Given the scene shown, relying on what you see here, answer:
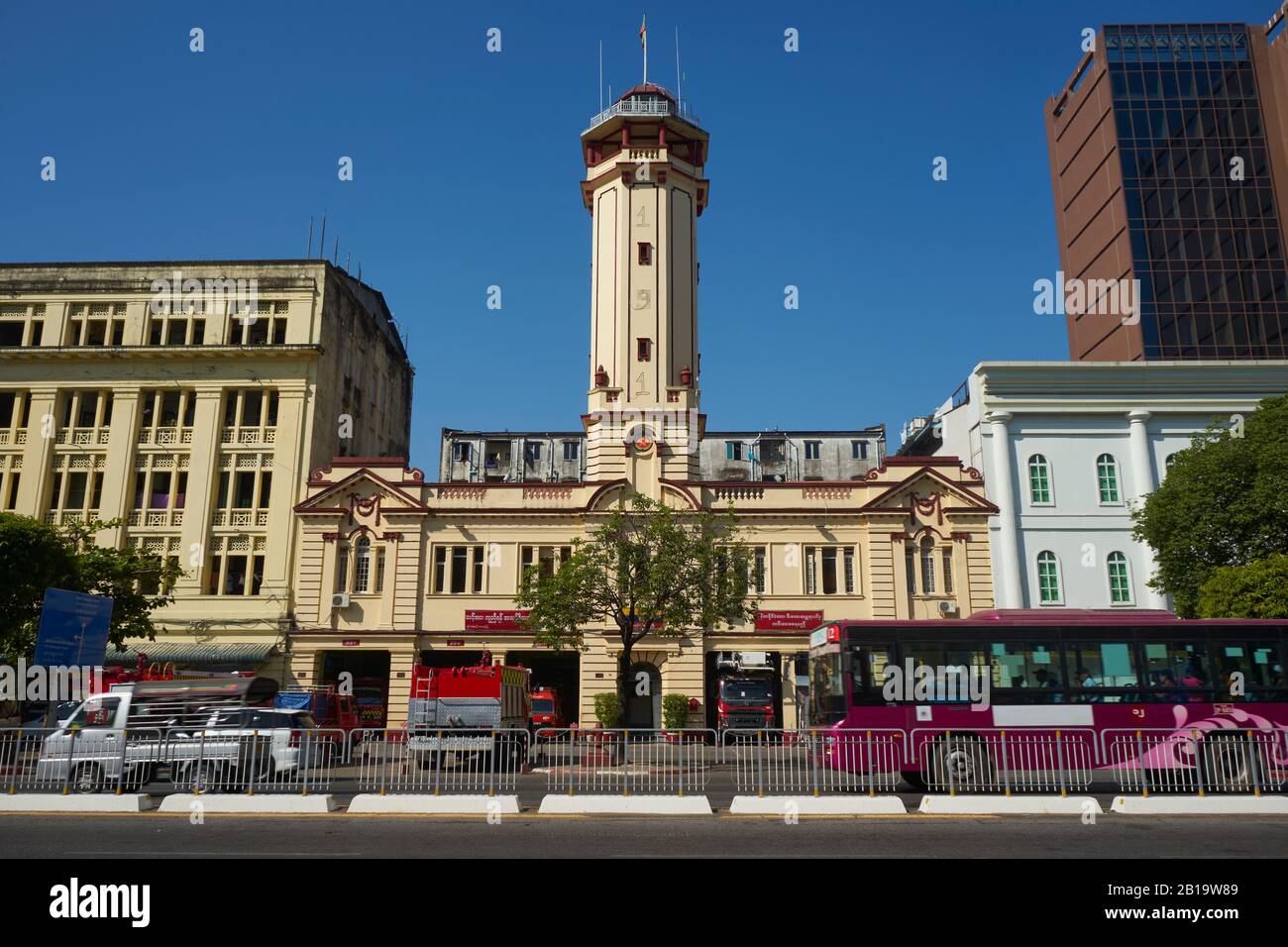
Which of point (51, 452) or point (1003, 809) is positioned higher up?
point (51, 452)

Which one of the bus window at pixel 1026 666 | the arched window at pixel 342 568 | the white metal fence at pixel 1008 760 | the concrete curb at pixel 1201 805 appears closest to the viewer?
the concrete curb at pixel 1201 805

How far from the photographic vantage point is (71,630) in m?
22.4

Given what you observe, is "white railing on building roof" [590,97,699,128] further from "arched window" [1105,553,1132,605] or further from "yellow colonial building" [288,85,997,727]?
"arched window" [1105,553,1132,605]

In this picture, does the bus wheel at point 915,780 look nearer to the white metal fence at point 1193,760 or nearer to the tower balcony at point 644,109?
the white metal fence at point 1193,760

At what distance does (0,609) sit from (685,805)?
77.5ft

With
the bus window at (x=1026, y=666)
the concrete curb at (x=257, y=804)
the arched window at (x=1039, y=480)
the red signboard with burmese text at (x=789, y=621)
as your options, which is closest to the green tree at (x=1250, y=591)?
the arched window at (x=1039, y=480)

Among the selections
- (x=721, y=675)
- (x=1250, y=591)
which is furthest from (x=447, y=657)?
(x=1250, y=591)

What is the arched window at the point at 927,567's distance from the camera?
36188 millimetres

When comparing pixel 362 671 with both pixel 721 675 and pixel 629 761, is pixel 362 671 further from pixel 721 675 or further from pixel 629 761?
pixel 629 761

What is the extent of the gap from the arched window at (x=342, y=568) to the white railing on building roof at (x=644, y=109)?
885 inches
